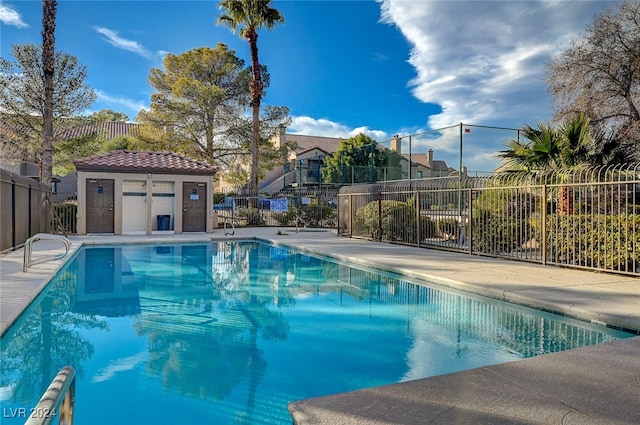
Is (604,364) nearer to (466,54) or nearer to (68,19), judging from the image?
(466,54)

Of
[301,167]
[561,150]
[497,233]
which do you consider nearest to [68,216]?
[497,233]

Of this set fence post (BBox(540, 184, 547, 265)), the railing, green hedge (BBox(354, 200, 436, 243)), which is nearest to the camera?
the railing

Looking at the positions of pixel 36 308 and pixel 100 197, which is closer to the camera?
pixel 36 308

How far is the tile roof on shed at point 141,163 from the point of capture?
1692cm

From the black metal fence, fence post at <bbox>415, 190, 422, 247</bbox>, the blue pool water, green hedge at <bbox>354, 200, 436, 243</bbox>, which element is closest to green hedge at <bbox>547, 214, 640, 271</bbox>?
the blue pool water

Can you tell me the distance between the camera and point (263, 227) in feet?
73.8

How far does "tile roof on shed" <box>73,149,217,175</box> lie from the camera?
16.9 m

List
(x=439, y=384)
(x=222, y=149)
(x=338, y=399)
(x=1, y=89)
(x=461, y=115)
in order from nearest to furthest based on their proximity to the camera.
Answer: (x=338, y=399) → (x=439, y=384) → (x=1, y=89) → (x=461, y=115) → (x=222, y=149)

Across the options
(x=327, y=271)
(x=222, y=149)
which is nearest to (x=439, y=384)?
(x=327, y=271)

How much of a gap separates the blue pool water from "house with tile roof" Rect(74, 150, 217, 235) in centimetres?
900

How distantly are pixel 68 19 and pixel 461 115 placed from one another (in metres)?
18.2

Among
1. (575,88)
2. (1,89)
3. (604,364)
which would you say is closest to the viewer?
(604,364)

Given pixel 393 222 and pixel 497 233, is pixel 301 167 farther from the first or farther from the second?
pixel 497 233

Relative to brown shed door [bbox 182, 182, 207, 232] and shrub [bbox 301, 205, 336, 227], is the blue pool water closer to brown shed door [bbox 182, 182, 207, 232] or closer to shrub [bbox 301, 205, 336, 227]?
brown shed door [bbox 182, 182, 207, 232]
